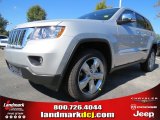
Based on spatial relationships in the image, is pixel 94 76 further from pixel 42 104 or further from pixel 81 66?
pixel 42 104

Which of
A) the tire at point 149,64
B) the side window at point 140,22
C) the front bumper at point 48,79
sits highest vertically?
the side window at point 140,22

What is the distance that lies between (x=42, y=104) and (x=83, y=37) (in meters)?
1.28

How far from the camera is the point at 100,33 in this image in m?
3.39

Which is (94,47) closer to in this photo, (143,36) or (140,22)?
(143,36)

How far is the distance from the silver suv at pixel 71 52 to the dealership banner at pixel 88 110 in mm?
694

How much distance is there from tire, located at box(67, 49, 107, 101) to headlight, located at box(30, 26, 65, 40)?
0.51m

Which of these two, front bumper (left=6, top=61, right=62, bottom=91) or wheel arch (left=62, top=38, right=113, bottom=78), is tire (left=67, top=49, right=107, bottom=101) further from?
front bumper (left=6, top=61, right=62, bottom=91)

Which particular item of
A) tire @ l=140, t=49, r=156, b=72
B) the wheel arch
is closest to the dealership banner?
the wheel arch

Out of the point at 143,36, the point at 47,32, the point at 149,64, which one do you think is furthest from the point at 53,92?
the point at 149,64

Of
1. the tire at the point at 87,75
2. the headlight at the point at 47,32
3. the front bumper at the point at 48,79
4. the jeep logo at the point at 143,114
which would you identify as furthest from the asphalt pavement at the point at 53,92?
the jeep logo at the point at 143,114

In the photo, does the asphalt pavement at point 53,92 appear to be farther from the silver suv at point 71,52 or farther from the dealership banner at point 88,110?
the dealership banner at point 88,110

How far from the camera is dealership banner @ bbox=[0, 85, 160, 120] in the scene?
210 cm

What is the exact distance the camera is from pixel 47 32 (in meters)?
2.85

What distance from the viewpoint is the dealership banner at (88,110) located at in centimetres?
210
